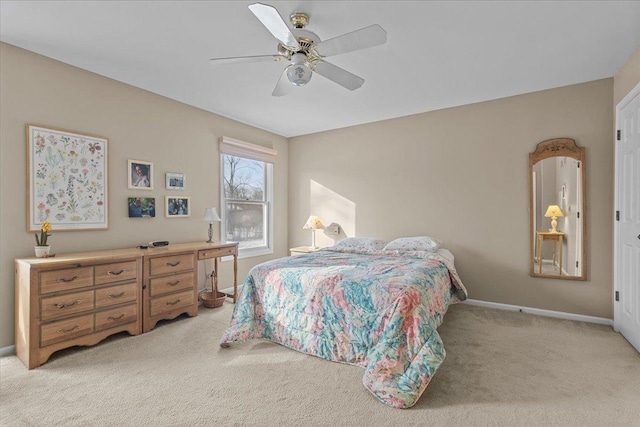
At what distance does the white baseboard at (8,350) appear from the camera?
8.36 ft

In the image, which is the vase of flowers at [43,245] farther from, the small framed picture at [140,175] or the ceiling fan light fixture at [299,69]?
the ceiling fan light fixture at [299,69]

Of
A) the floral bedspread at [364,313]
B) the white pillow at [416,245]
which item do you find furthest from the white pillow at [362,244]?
the floral bedspread at [364,313]

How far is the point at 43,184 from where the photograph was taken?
2760 mm

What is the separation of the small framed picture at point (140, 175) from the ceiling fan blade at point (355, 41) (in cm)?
240

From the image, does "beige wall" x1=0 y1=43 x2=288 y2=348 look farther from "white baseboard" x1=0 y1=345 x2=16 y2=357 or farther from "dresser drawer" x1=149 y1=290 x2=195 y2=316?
"dresser drawer" x1=149 y1=290 x2=195 y2=316

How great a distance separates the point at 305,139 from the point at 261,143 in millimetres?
798

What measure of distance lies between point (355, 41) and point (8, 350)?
3.61 m

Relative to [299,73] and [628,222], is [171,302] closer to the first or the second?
[299,73]

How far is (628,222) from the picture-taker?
9.35 ft

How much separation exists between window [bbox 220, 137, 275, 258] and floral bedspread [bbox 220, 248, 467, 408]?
177 cm

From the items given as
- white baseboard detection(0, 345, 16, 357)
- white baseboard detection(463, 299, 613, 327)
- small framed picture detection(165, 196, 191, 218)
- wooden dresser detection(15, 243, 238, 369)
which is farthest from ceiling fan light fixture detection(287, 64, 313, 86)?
white baseboard detection(463, 299, 613, 327)

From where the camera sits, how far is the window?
4.54 m

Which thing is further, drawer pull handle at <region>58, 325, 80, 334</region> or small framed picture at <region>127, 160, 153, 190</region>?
small framed picture at <region>127, 160, 153, 190</region>

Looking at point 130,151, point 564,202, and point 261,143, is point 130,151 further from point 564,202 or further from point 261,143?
point 564,202
